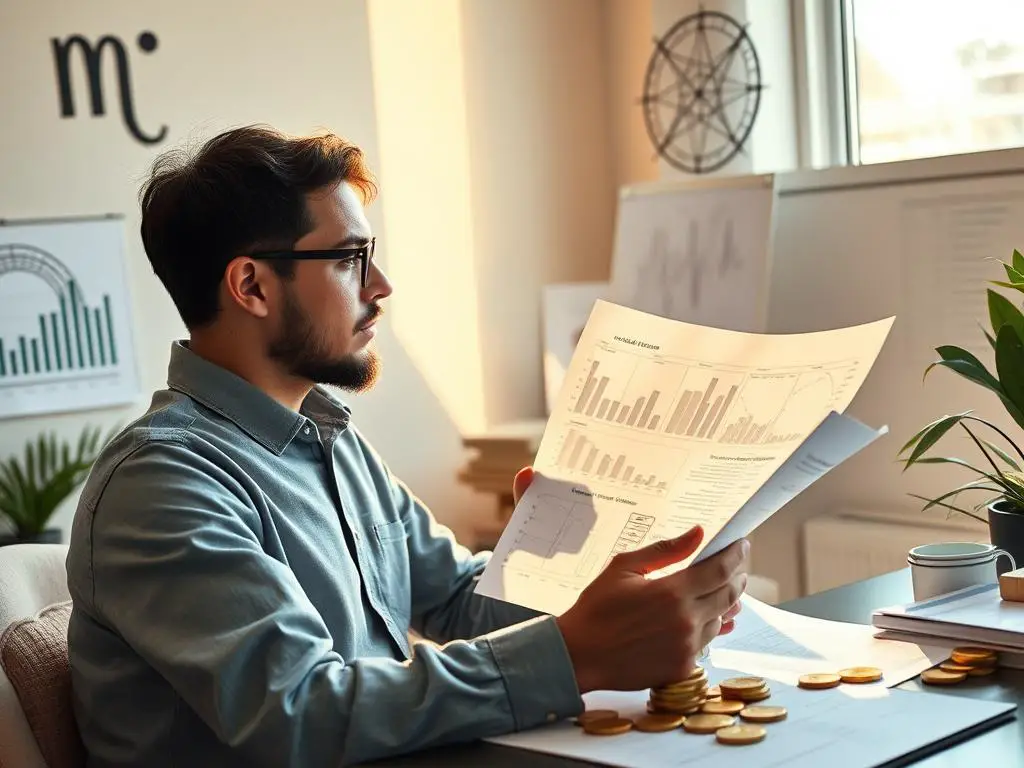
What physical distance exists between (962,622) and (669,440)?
346 mm

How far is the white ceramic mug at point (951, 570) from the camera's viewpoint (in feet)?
4.84

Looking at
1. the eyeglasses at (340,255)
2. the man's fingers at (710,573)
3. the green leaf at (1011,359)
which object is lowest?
the man's fingers at (710,573)

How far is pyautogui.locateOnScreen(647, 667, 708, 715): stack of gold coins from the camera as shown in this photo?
1152 millimetres

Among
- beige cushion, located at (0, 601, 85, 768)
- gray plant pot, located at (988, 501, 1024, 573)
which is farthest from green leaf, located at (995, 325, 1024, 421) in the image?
beige cushion, located at (0, 601, 85, 768)

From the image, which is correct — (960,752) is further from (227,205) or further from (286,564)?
(227,205)

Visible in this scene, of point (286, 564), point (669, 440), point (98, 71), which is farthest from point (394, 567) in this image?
point (98, 71)

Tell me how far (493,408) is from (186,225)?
2.15m

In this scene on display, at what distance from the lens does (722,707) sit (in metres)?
1.14

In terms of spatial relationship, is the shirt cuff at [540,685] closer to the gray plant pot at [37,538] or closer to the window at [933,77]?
the gray plant pot at [37,538]

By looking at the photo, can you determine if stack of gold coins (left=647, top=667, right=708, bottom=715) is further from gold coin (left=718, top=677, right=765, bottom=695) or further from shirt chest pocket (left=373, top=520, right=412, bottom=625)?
shirt chest pocket (left=373, top=520, right=412, bottom=625)

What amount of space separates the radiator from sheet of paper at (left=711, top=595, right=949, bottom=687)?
4.41 ft

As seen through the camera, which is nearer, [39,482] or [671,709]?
[671,709]

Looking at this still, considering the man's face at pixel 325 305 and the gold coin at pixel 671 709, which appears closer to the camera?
the gold coin at pixel 671 709

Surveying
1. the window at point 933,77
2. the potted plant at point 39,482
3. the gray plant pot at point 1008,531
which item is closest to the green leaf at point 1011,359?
the gray plant pot at point 1008,531
